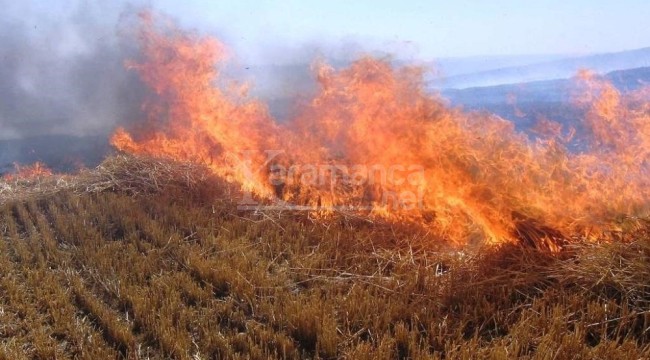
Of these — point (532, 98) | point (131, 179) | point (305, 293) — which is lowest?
point (305, 293)

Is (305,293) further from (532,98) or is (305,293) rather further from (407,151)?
(532,98)

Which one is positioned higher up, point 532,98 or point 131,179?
point 532,98

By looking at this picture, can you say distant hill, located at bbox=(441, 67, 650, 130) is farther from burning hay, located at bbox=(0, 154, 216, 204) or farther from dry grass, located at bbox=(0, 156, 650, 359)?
dry grass, located at bbox=(0, 156, 650, 359)

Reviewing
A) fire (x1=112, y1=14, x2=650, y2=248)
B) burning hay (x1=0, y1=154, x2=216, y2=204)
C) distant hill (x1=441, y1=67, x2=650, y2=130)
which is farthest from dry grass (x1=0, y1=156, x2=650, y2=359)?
distant hill (x1=441, y1=67, x2=650, y2=130)

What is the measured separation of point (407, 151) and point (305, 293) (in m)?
3.41

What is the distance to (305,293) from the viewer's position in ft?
12.9

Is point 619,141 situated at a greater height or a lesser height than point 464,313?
greater

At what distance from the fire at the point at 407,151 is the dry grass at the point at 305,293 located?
2.79 ft

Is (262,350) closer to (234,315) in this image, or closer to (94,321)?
(234,315)

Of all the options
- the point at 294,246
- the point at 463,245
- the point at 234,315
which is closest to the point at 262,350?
the point at 234,315

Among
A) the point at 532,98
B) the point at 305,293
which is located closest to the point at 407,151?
the point at 305,293

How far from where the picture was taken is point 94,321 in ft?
11.8

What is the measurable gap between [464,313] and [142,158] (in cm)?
616

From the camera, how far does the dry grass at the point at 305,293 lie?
10.2 ft
